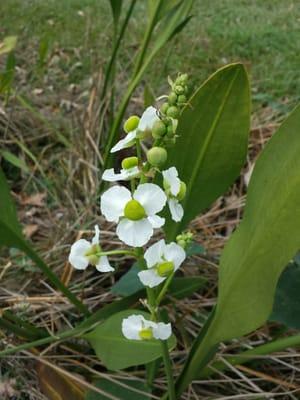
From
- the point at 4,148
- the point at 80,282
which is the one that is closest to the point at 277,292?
the point at 80,282

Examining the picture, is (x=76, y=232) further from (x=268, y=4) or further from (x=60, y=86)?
(x=268, y=4)

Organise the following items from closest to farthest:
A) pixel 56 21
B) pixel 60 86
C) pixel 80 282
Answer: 1. pixel 80 282
2. pixel 60 86
3. pixel 56 21

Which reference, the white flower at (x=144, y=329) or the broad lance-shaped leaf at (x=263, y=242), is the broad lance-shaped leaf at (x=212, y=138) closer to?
the broad lance-shaped leaf at (x=263, y=242)

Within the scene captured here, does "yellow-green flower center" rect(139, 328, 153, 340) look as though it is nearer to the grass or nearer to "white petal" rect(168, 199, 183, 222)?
"white petal" rect(168, 199, 183, 222)

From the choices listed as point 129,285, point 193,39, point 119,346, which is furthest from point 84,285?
point 193,39

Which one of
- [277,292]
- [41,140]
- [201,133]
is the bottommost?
[41,140]

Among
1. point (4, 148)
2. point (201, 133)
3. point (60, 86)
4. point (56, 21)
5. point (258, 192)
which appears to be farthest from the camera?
point (56, 21)

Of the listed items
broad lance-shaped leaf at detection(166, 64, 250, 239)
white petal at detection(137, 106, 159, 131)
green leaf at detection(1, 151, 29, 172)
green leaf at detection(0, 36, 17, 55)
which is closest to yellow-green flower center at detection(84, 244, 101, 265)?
white petal at detection(137, 106, 159, 131)

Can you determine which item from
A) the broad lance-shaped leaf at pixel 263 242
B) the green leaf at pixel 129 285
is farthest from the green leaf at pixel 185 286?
the broad lance-shaped leaf at pixel 263 242
